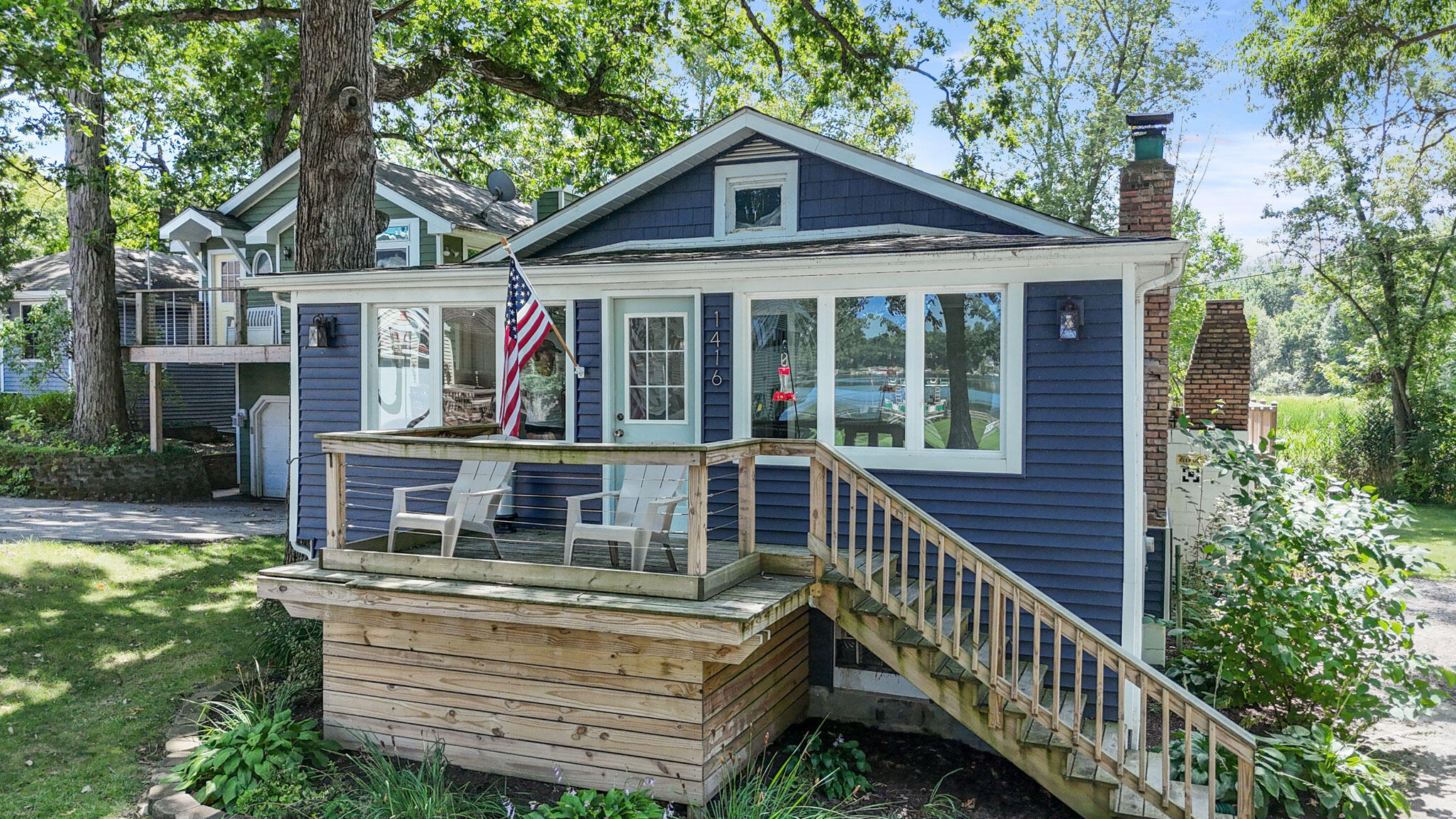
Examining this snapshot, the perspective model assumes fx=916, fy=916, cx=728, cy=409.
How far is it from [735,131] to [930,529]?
4.98 meters

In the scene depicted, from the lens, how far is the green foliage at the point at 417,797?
5062 mm

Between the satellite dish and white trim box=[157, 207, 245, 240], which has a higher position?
white trim box=[157, 207, 245, 240]

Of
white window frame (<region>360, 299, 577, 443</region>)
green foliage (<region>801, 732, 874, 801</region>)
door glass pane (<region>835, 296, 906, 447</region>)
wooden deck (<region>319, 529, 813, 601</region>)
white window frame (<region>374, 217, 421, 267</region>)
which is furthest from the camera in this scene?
white window frame (<region>374, 217, 421, 267</region>)

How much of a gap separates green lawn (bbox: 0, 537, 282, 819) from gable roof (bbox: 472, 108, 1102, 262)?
5.15 metres

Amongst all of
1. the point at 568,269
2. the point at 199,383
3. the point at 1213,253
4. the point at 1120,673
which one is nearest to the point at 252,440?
the point at 199,383

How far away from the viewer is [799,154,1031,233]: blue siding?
28.6ft

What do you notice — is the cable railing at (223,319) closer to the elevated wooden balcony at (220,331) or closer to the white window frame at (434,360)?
the elevated wooden balcony at (220,331)

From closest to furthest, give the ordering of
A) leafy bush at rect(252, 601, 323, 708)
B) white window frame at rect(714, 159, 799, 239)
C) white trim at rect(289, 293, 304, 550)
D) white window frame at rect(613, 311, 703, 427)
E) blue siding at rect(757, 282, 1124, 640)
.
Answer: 1. blue siding at rect(757, 282, 1124, 640)
2. leafy bush at rect(252, 601, 323, 708)
3. white window frame at rect(613, 311, 703, 427)
4. white trim at rect(289, 293, 304, 550)
5. white window frame at rect(714, 159, 799, 239)

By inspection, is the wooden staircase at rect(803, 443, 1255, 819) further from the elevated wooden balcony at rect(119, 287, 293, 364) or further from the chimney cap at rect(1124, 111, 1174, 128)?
the elevated wooden balcony at rect(119, 287, 293, 364)

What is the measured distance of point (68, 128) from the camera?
1502 cm

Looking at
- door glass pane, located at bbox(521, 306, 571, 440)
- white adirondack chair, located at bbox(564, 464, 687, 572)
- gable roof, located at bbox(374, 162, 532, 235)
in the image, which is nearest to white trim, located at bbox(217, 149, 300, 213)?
gable roof, located at bbox(374, 162, 532, 235)

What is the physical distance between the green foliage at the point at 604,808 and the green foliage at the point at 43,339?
18298mm

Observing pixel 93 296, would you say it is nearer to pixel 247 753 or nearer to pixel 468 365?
pixel 468 365

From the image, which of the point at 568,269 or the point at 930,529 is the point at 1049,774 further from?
the point at 568,269
